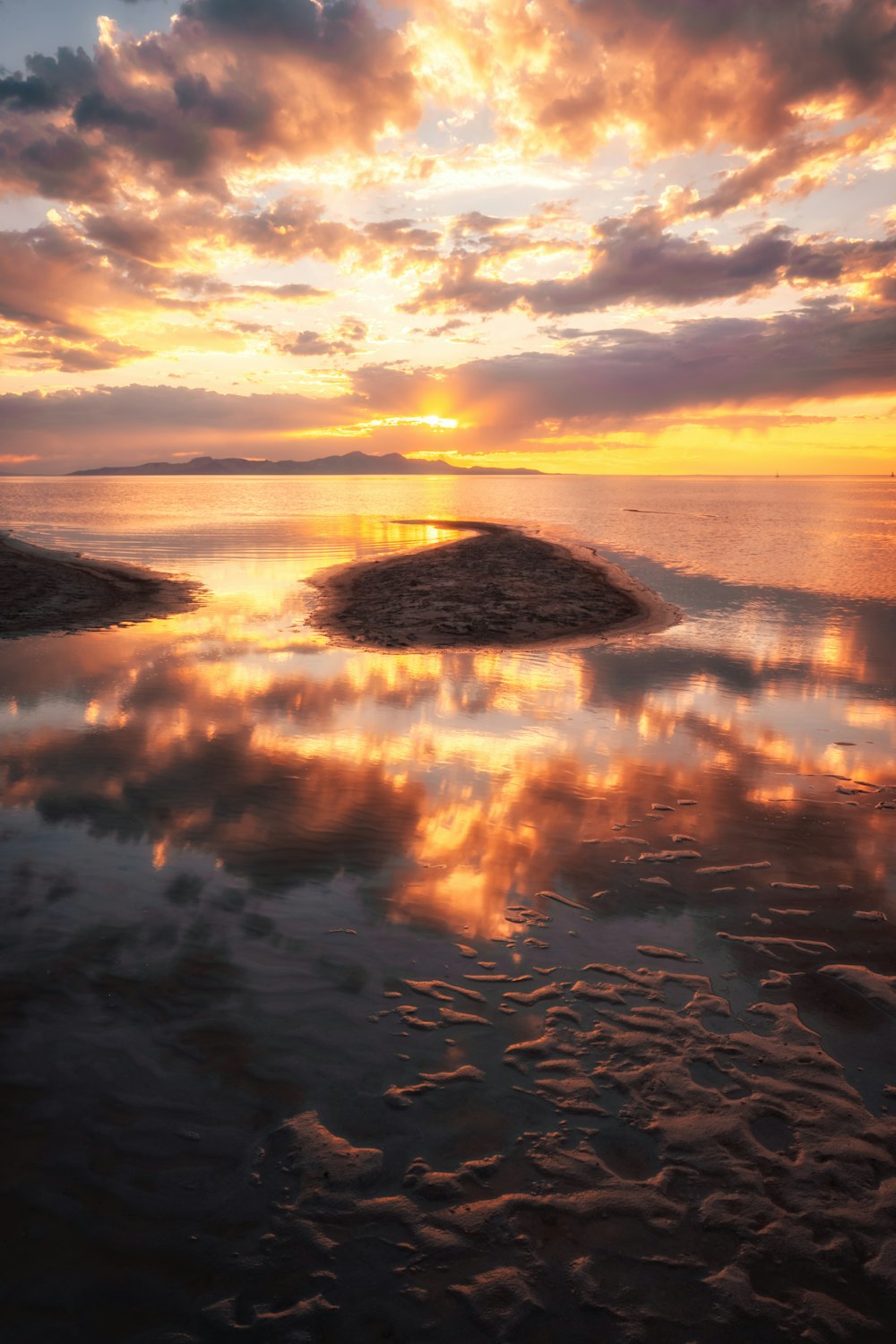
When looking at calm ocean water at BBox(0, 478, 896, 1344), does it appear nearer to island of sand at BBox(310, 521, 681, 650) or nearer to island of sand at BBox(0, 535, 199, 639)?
island of sand at BBox(310, 521, 681, 650)

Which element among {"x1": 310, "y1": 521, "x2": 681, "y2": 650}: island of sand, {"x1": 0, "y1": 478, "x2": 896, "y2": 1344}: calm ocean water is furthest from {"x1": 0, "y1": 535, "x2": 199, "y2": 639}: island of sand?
{"x1": 0, "y1": 478, "x2": 896, "y2": 1344}: calm ocean water

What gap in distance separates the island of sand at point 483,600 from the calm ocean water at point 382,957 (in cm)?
671

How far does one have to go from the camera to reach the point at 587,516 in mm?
98312

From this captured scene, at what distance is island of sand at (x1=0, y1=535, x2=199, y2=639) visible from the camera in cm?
2597

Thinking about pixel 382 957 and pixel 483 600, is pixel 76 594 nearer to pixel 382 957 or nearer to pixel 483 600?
pixel 483 600

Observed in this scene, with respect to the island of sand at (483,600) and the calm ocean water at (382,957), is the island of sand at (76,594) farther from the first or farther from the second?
the calm ocean water at (382,957)

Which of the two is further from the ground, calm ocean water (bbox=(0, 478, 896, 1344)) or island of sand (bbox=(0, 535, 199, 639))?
island of sand (bbox=(0, 535, 199, 639))

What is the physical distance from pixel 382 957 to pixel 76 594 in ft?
92.6

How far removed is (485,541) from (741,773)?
34.3 metres

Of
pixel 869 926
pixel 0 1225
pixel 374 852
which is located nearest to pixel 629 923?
pixel 869 926

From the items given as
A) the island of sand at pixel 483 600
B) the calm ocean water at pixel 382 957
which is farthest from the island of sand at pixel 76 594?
the calm ocean water at pixel 382 957

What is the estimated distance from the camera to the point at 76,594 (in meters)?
30.7

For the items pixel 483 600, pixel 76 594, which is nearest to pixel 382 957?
pixel 483 600

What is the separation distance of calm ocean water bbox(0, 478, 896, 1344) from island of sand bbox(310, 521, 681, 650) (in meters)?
6.71
